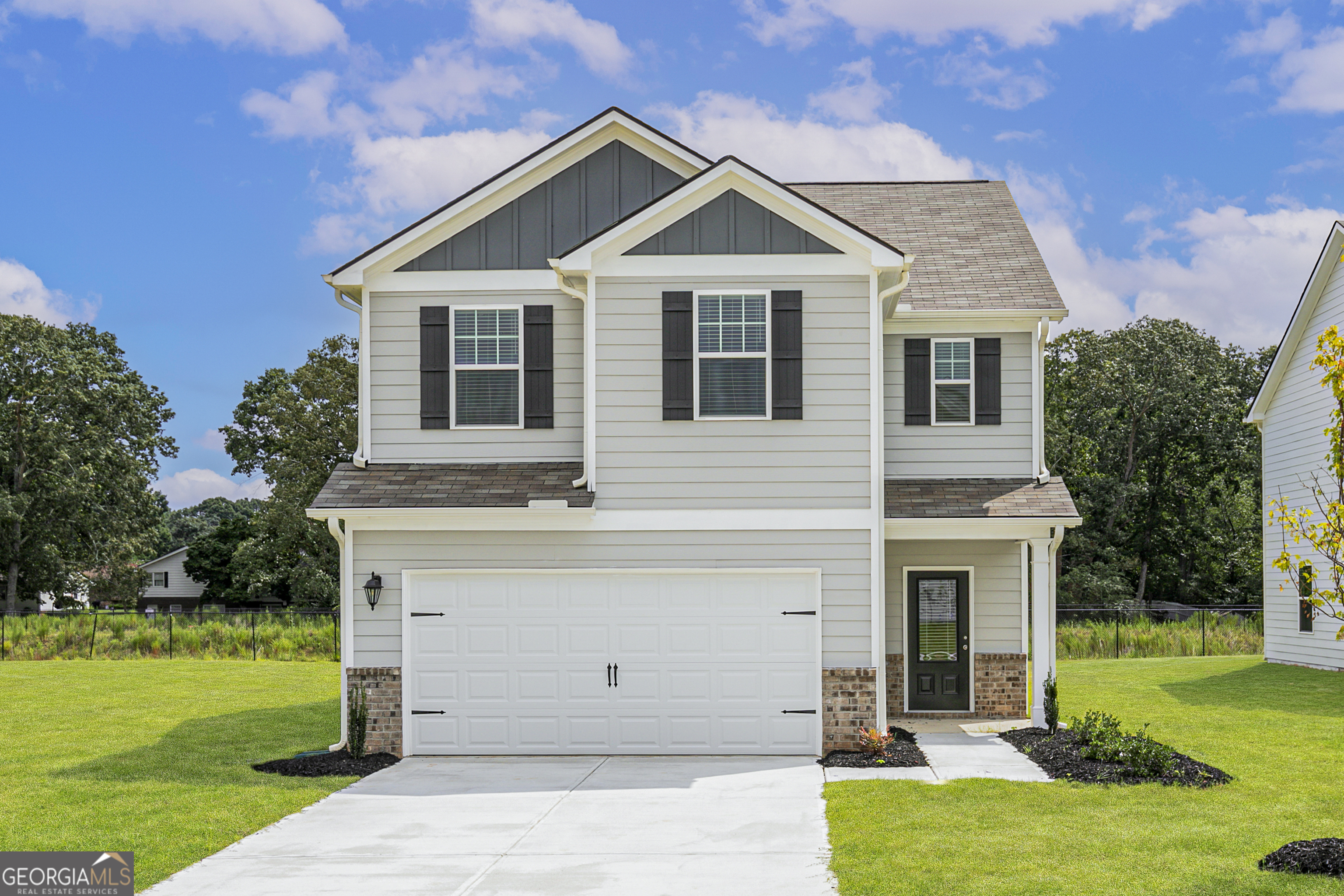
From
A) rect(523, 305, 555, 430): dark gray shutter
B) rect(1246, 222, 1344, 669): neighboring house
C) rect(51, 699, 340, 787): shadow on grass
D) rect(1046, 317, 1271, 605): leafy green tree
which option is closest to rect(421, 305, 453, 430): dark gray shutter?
rect(523, 305, 555, 430): dark gray shutter

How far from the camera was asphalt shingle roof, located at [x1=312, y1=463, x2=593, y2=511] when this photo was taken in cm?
1286

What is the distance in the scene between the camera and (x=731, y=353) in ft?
42.4

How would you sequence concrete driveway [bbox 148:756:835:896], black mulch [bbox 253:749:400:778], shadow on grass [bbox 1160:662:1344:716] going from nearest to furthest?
concrete driveway [bbox 148:756:835:896] → black mulch [bbox 253:749:400:778] → shadow on grass [bbox 1160:662:1344:716]

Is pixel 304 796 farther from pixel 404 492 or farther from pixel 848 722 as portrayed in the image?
pixel 848 722

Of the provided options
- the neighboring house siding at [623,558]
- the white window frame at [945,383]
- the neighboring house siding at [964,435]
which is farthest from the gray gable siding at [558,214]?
the white window frame at [945,383]

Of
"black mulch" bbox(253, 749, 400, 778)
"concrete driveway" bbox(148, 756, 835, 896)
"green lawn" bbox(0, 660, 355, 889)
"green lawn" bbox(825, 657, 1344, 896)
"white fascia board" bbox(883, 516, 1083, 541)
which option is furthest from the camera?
"white fascia board" bbox(883, 516, 1083, 541)

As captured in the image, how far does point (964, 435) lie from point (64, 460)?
1469 inches

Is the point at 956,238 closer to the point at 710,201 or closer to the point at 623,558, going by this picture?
the point at 710,201

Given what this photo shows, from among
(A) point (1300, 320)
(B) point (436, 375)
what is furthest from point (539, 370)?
(A) point (1300, 320)

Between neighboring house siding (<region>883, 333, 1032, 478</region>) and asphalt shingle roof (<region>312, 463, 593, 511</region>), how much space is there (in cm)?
435

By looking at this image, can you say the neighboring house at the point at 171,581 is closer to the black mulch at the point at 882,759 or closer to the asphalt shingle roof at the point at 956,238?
the asphalt shingle roof at the point at 956,238

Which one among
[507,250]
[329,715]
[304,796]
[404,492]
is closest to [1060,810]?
[304,796]

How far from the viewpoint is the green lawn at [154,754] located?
30.1 ft

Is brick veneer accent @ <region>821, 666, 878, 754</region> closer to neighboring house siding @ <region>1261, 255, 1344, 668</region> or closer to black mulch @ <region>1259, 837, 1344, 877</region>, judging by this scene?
black mulch @ <region>1259, 837, 1344, 877</region>
